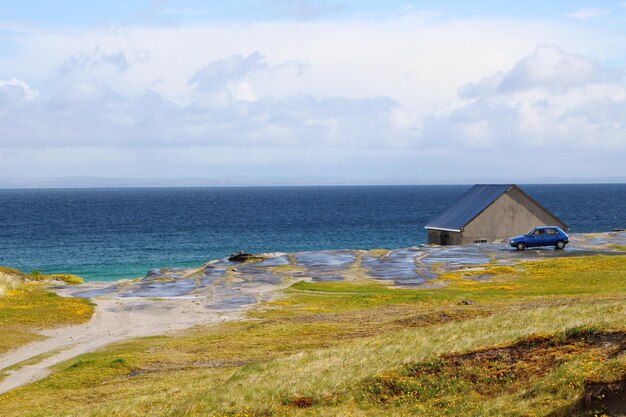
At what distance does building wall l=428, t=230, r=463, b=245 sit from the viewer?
3336 inches

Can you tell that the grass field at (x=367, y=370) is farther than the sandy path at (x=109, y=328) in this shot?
No

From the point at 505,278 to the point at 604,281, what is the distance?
7503mm

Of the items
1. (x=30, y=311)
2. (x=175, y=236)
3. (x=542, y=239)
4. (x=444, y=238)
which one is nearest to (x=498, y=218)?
(x=444, y=238)

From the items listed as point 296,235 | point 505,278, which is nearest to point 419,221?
point 296,235

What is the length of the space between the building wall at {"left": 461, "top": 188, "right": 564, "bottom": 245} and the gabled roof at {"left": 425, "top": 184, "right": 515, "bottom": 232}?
0.62 m

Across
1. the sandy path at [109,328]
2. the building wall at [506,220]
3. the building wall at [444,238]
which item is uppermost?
the building wall at [506,220]

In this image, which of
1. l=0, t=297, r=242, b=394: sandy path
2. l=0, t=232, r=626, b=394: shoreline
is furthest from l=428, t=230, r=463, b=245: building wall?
l=0, t=297, r=242, b=394: sandy path

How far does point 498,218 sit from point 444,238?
6.86m

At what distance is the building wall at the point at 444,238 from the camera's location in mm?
84744

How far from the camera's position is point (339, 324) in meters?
37.8

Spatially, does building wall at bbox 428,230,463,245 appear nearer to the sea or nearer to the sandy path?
the sea

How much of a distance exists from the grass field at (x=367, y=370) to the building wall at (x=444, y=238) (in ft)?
146

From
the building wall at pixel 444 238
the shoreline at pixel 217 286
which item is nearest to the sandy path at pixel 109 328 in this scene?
the shoreline at pixel 217 286

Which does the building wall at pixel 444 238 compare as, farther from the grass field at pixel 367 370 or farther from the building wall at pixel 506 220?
the grass field at pixel 367 370
